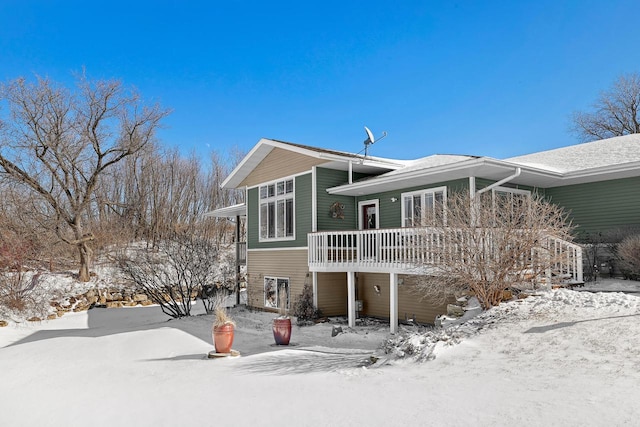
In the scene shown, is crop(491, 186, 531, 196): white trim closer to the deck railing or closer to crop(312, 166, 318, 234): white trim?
the deck railing

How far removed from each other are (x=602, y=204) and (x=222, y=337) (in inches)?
411

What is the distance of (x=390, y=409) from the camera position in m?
4.77

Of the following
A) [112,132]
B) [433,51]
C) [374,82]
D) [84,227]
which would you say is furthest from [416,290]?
[84,227]

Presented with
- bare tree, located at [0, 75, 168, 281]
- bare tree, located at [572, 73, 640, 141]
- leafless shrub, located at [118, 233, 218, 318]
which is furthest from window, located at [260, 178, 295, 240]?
bare tree, located at [572, 73, 640, 141]

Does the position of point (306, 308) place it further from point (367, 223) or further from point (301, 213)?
point (367, 223)

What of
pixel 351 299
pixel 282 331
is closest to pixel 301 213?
pixel 351 299

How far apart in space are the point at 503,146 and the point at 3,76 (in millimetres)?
23367

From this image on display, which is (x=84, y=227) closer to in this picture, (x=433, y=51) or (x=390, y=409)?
(x=433, y=51)

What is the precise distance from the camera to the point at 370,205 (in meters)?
14.7

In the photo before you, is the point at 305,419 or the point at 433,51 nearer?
the point at 305,419

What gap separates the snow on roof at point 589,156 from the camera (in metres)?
12.3

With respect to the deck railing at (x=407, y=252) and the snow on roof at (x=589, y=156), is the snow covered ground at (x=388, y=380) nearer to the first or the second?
the deck railing at (x=407, y=252)

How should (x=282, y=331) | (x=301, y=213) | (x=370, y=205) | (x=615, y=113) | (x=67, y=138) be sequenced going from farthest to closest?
(x=615, y=113)
(x=67, y=138)
(x=301, y=213)
(x=370, y=205)
(x=282, y=331)

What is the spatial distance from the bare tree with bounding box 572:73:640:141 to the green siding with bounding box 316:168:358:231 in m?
24.7
